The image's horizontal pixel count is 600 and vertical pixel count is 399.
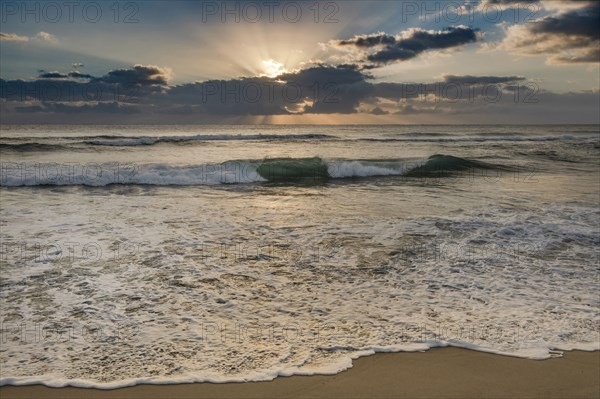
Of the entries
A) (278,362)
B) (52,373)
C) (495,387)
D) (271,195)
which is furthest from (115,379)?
(271,195)

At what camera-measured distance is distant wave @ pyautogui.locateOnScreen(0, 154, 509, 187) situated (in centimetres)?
1490

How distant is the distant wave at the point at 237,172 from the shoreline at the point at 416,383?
12470mm

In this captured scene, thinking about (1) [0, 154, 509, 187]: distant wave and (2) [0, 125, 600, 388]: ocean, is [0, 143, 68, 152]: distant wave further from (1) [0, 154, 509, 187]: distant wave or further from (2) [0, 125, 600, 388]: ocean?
(2) [0, 125, 600, 388]: ocean

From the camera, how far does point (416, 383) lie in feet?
10.5

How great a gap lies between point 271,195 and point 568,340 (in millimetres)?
9229

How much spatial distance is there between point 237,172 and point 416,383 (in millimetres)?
14895

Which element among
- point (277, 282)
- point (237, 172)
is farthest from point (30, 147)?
point (277, 282)

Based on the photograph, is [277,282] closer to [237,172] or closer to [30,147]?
[237,172]

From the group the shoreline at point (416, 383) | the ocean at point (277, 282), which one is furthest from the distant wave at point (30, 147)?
the shoreline at point (416, 383)

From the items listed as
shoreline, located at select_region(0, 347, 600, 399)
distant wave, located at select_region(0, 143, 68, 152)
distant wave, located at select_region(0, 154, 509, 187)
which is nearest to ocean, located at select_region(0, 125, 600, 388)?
shoreline, located at select_region(0, 347, 600, 399)

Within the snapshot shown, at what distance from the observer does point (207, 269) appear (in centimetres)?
556

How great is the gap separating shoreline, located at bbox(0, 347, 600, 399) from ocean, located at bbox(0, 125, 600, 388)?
102 millimetres

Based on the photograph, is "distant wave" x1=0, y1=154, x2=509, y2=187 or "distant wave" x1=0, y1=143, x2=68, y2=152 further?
"distant wave" x1=0, y1=143, x2=68, y2=152

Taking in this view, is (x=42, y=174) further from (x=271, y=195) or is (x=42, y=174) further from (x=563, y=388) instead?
(x=563, y=388)
